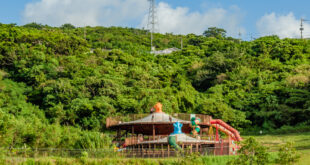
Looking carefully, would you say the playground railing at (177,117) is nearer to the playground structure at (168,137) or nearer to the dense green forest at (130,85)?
the playground structure at (168,137)

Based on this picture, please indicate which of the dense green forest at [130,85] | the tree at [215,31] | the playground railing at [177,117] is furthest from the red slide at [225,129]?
the tree at [215,31]

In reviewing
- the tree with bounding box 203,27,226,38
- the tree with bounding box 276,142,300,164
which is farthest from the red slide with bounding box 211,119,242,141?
the tree with bounding box 203,27,226,38

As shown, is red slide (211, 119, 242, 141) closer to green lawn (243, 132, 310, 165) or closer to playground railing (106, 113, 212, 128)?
playground railing (106, 113, 212, 128)

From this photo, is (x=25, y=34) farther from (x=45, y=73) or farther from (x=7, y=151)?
(x=7, y=151)

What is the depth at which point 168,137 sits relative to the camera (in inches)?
1268

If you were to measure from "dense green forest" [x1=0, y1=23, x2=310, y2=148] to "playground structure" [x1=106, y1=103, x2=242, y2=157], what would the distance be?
2874 mm

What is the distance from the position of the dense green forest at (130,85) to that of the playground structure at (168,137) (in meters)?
2.87

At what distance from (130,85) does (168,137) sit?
2236 centimetres

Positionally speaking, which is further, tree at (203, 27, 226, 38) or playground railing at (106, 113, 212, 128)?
tree at (203, 27, 226, 38)

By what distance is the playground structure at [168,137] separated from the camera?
99.3 ft

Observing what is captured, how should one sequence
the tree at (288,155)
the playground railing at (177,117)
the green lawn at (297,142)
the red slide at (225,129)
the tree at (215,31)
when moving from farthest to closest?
the tree at (215,31) → the red slide at (225,129) → the playground railing at (177,117) → the green lawn at (297,142) → the tree at (288,155)

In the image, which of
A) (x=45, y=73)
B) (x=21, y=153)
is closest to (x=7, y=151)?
(x=21, y=153)

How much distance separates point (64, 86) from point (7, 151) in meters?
25.0

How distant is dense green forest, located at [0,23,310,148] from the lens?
153ft
